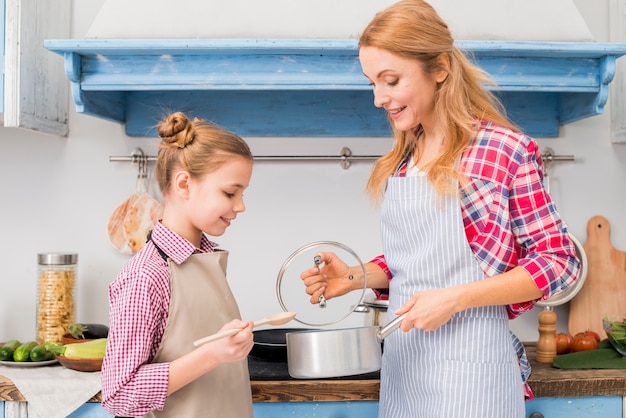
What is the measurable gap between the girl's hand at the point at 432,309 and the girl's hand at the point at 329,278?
273mm

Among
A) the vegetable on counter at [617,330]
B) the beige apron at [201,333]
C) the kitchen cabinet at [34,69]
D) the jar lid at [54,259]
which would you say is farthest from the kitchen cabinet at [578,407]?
the kitchen cabinet at [34,69]

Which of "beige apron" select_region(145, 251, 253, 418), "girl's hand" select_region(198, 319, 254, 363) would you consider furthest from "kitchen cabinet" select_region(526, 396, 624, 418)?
"girl's hand" select_region(198, 319, 254, 363)

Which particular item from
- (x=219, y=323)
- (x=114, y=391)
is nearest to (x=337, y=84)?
(x=219, y=323)

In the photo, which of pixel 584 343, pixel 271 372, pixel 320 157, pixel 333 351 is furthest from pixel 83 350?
pixel 584 343

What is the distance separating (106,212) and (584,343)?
4.55 feet

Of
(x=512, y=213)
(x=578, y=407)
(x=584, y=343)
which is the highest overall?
(x=512, y=213)

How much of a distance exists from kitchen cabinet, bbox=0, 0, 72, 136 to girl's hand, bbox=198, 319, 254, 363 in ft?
3.45

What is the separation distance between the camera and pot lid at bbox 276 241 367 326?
4.93 ft

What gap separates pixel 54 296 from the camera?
6.73ft

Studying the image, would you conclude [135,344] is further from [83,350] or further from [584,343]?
[584,343]

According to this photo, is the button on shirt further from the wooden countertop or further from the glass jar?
the glass jar

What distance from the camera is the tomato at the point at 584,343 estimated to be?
6.47 feet

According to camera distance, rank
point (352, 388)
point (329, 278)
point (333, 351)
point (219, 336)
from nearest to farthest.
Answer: point (219, 336), point (333, 351), point (329, 278), point (352, 388)

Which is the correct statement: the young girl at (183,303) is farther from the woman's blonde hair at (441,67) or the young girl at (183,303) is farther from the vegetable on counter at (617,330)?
the vegetable on counter at (617,330)
